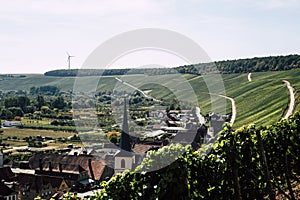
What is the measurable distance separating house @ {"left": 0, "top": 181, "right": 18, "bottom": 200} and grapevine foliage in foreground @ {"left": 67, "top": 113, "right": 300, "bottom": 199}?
26.3 metres

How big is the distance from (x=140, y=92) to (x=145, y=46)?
7925 centimetres

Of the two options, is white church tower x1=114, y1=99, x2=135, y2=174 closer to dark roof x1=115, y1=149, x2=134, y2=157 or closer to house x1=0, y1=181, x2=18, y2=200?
dark roof x1=115, y1=149, x2=134, y2=157

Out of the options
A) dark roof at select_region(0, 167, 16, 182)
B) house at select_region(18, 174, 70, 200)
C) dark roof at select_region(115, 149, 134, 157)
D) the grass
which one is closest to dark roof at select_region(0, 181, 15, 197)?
house at select_region(18, 174, 70, 200)

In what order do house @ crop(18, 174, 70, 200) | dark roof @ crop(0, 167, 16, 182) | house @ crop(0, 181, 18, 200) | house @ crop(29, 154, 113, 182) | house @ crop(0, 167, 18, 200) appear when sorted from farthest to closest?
house @ crop(29, 154, 113, 182)
dark roof @ crop(0, 167, 16, 182)
house @ crop(18, 174, 70, 200)
house @ crop(0, 167, 18, 200)
house @ crop(0, 181, 18, 200)

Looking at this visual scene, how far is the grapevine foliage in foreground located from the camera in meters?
8.53

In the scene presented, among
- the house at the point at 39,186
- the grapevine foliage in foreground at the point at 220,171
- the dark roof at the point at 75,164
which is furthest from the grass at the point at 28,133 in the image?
the grapevine foliage in foreground at the point at 220,171

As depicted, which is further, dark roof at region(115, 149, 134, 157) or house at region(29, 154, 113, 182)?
house at region(29, 154, 113, 182)

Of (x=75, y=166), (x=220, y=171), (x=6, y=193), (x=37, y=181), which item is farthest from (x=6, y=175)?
(x=220, y=171)

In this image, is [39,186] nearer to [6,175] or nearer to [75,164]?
[6,175]

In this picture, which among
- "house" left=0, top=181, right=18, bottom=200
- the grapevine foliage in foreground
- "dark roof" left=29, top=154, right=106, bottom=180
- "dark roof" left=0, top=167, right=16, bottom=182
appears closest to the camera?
the grapevine foliage in foreground

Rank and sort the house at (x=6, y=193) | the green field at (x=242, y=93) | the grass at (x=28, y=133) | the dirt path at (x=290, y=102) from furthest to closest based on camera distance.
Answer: the grass at (x=28, y=133) < the green field at (x=242, y=93) < the dirt path at (x=290, y=102) < the house at (x=6, y=193)

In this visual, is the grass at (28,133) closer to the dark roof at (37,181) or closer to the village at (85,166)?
the village at (85,166)

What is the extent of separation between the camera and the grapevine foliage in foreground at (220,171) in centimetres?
853

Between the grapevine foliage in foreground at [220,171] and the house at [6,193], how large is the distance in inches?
1035
